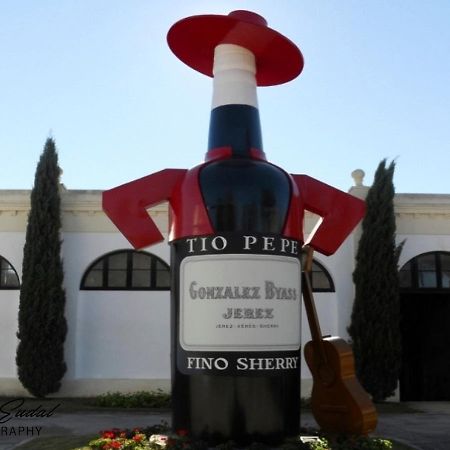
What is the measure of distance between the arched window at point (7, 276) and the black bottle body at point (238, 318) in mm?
9843

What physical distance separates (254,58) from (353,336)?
9.39 metres

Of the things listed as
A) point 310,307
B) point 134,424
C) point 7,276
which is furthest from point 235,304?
point 7,276

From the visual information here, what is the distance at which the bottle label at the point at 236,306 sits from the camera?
259 inches

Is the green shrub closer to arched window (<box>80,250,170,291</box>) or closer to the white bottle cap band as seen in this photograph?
arched window (<box>80,250,170,291</box>)

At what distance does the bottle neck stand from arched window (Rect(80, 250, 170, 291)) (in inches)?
346

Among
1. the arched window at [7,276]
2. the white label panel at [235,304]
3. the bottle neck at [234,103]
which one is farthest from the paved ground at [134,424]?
the bottle neck at [234,103]

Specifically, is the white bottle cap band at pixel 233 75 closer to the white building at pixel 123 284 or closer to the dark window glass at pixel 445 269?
the white building at pixel 123 284

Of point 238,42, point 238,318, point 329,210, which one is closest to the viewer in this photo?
point 238,318

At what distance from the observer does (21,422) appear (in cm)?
1132

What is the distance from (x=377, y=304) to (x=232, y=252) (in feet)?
30.4

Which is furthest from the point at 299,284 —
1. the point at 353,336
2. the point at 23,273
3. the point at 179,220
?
the point at 23,273

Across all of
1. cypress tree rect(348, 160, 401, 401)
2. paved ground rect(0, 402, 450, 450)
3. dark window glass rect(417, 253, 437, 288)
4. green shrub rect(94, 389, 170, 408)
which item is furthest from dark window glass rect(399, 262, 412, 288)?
green shrub rect(94, 389, 170, 408)

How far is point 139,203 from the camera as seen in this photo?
7199 millimetres

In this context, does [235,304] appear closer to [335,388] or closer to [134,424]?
[335,388]
